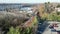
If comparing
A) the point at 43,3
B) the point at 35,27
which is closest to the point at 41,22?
the point at 35,27

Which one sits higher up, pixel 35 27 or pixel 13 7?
pixel 13 7

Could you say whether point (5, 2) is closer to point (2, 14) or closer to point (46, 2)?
point (2, 14)

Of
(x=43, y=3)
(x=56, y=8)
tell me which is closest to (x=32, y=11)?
A: (x=43, y=3)

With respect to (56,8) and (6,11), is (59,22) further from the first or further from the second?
(6,11)

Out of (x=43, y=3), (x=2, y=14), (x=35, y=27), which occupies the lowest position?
(x=35, y=27)

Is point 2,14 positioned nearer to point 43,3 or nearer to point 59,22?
point 43,3

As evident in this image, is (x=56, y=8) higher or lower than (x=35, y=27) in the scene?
higher

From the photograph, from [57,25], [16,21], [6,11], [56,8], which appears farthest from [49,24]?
[6,11]

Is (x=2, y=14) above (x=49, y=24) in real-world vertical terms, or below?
above
